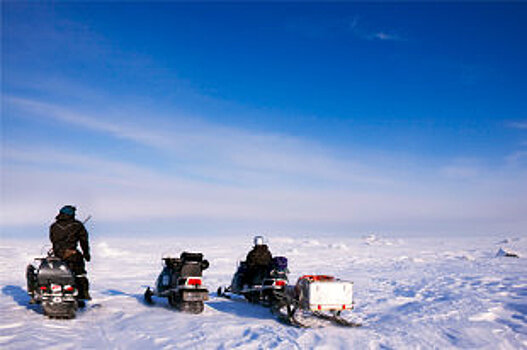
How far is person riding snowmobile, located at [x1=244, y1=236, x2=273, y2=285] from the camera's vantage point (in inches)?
417

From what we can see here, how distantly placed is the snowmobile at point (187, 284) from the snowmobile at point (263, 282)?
1.67 metres

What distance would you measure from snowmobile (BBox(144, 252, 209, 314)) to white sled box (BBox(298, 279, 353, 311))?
101 inches

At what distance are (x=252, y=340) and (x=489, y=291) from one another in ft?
28.6

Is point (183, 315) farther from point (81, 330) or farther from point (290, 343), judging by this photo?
point (290, 343)

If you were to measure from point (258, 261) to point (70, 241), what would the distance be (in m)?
4.61

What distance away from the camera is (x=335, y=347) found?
243 inches

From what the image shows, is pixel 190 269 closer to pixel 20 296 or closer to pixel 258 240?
pixel 258 240

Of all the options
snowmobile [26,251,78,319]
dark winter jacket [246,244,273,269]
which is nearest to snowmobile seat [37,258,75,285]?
snowmobile [26,251,78,319]

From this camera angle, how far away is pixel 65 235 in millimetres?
8555

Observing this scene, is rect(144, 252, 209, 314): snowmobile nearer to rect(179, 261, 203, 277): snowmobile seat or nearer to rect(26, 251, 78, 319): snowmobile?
rect(179, 261, 203, 277): snowmobile seat

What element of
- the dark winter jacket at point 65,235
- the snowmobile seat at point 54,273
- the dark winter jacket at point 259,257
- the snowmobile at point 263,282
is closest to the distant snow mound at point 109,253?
the snowmobile at point 263,282

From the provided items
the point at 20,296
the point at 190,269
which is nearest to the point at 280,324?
the point at 190,269

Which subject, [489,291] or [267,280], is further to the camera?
[489,291]

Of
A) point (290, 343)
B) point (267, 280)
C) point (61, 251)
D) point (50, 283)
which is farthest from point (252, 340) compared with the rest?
point (61, 251)
